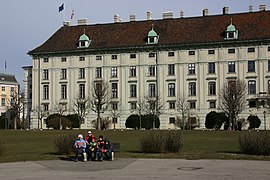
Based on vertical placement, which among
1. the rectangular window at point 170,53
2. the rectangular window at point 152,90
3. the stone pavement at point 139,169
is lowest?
the stone pavement at point 139,169

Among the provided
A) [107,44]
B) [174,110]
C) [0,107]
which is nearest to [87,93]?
[107,44]

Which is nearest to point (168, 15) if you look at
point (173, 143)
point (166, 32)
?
point (166, 32)

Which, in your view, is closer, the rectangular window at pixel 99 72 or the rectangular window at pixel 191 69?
the rectangular window at pixel 191 69

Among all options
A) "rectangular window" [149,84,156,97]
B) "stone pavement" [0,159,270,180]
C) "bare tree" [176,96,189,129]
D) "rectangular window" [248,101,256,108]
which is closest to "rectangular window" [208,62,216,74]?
"bare tree" [176,96,189,129]

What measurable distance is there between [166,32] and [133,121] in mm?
A: 16478

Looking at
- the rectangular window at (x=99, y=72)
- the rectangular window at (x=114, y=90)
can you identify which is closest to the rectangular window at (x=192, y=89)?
the rectangular window at (x=114, y=90)

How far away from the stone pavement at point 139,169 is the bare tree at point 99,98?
5756cm

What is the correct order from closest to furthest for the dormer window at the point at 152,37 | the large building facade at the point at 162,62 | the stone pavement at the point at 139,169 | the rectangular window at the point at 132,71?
the stone pavement at the point at 139,169 < the large building facade at the point at 162,62 < the dormer window at the point at 152,37 < the rectangular window at the point at 132,71

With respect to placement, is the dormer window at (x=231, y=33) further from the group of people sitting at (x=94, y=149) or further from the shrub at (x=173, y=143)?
the group of people sitting at (x=94, y=149)

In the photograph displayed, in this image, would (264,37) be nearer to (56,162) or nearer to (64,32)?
(64,32)

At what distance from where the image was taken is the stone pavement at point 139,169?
19.8m

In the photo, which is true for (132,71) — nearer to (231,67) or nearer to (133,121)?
(133,121)

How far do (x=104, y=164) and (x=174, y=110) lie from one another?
60.1 meters

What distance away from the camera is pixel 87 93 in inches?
3511
